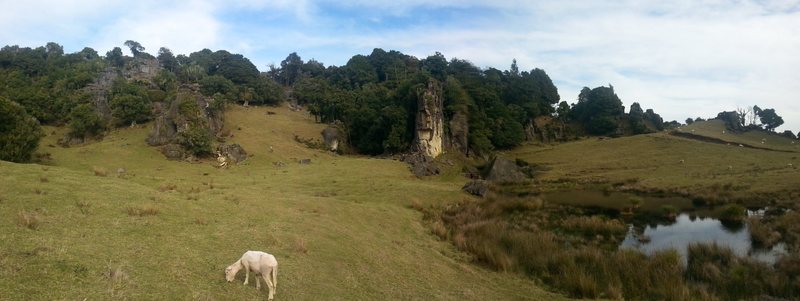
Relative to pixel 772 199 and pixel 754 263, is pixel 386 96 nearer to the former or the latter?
Answer: pixel 772 199

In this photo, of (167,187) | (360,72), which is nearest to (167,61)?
(360,72)

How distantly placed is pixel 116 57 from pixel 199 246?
441ft

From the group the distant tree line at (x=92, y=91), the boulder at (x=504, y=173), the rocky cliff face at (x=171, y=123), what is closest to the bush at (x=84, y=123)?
the distant tree line at (x=92, y=91)

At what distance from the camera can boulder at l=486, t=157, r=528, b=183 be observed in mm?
53250

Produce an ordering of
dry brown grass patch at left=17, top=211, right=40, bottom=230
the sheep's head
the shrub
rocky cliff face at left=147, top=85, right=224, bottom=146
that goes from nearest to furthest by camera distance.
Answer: the sheep's head → dry brown grass patch at left=17, top=211, right=40, bottom=230 → the shrub → rocky cliff face at left=147, top=85, right=224, bottom=146

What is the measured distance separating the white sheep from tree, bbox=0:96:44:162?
32.2m

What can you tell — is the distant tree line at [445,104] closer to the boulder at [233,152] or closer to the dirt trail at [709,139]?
the boulder at [233,152]

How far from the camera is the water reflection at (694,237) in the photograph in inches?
822

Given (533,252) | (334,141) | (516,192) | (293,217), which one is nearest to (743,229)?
(533,252)

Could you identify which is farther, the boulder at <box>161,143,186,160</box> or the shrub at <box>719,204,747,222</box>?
the boulder at <box>161,143,186,160</box>

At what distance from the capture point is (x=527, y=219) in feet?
95.6

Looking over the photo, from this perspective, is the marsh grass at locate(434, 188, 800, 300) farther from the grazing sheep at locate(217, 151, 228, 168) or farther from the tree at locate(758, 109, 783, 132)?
the tree at locate(758, 109, 783, 132)

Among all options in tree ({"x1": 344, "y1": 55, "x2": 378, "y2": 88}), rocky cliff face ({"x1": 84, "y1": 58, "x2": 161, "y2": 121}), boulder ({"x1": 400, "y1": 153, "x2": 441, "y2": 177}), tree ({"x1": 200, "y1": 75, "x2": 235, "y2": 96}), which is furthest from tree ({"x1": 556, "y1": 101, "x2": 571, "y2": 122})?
rocky cliff face ({"x1": 84, "y1": 58, "x2": 161, "y2": 121})

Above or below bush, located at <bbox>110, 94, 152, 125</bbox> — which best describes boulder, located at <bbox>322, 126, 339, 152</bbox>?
below
